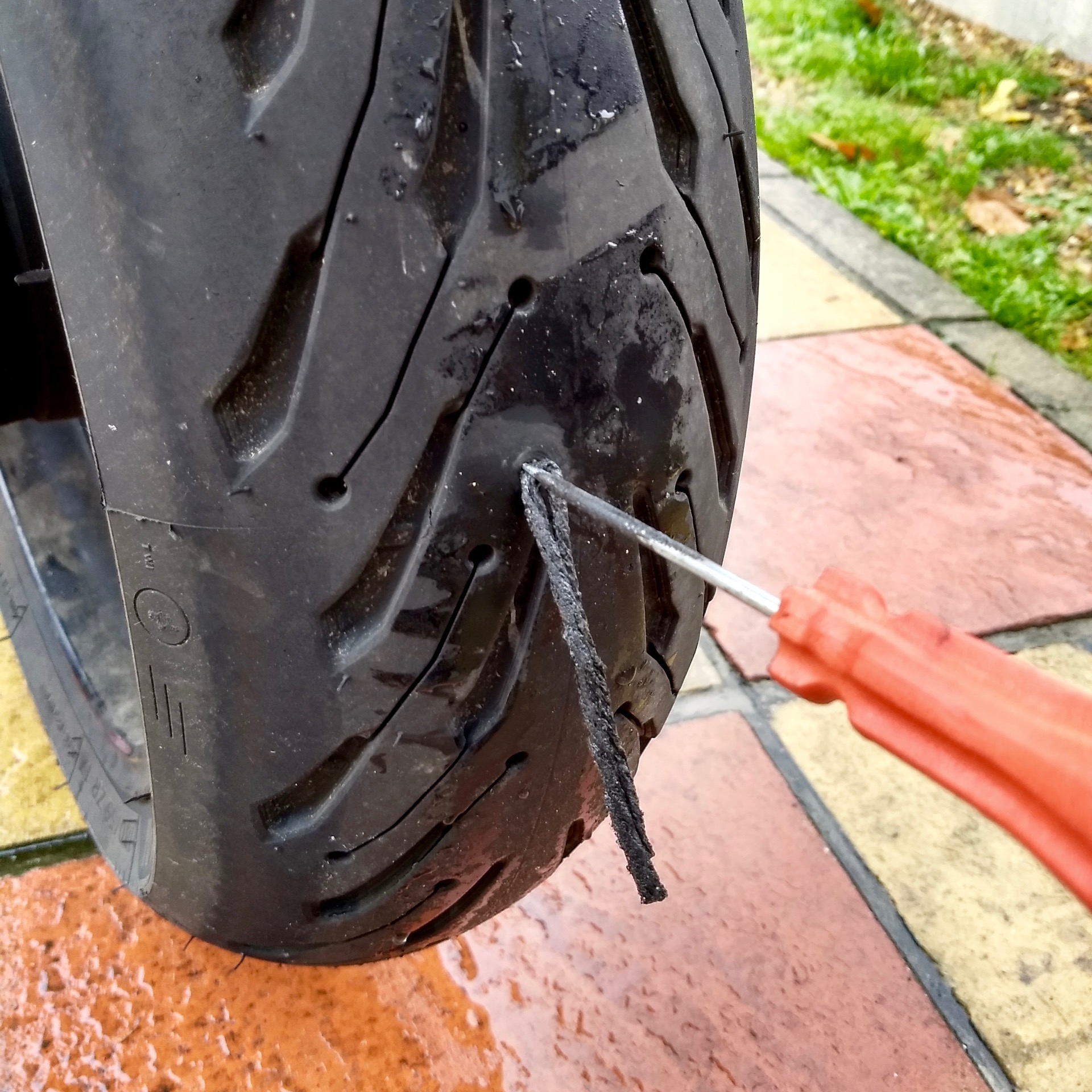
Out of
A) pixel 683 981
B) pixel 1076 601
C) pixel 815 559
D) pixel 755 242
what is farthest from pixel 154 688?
pixel 1076 601

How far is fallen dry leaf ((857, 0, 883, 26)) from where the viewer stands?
10.1ft

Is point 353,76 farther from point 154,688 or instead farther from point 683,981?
point 683,981

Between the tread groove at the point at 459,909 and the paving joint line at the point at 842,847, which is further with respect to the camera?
the paving joint line at the point at 842,847

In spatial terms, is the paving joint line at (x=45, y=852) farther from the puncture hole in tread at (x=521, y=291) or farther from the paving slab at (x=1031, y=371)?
the paving slab at (x=1031, y=371)

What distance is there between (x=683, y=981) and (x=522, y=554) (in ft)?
1.84

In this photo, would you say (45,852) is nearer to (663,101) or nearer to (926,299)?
(663,101)

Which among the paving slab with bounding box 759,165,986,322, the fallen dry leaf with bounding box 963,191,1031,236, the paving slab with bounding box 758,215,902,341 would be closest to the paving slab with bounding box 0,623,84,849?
the paving slab with bounding box 758,215,902,341

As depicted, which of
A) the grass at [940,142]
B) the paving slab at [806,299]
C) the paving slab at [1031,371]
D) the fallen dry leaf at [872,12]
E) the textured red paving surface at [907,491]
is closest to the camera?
the textured red paving surface at [907,491]

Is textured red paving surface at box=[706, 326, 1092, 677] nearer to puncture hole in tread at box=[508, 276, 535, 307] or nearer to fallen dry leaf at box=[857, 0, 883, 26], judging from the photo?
puncture hole in tread at box=[508, 276, 535, 307]

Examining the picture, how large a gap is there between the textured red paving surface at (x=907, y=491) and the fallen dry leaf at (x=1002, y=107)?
3.83 ft

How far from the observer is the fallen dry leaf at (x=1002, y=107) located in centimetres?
258

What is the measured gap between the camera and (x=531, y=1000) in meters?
0.90


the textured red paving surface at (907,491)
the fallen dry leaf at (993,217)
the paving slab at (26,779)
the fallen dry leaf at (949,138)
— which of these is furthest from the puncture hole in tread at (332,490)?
the fallen dry leaf at (949,138)

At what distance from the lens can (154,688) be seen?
1.94 feet
